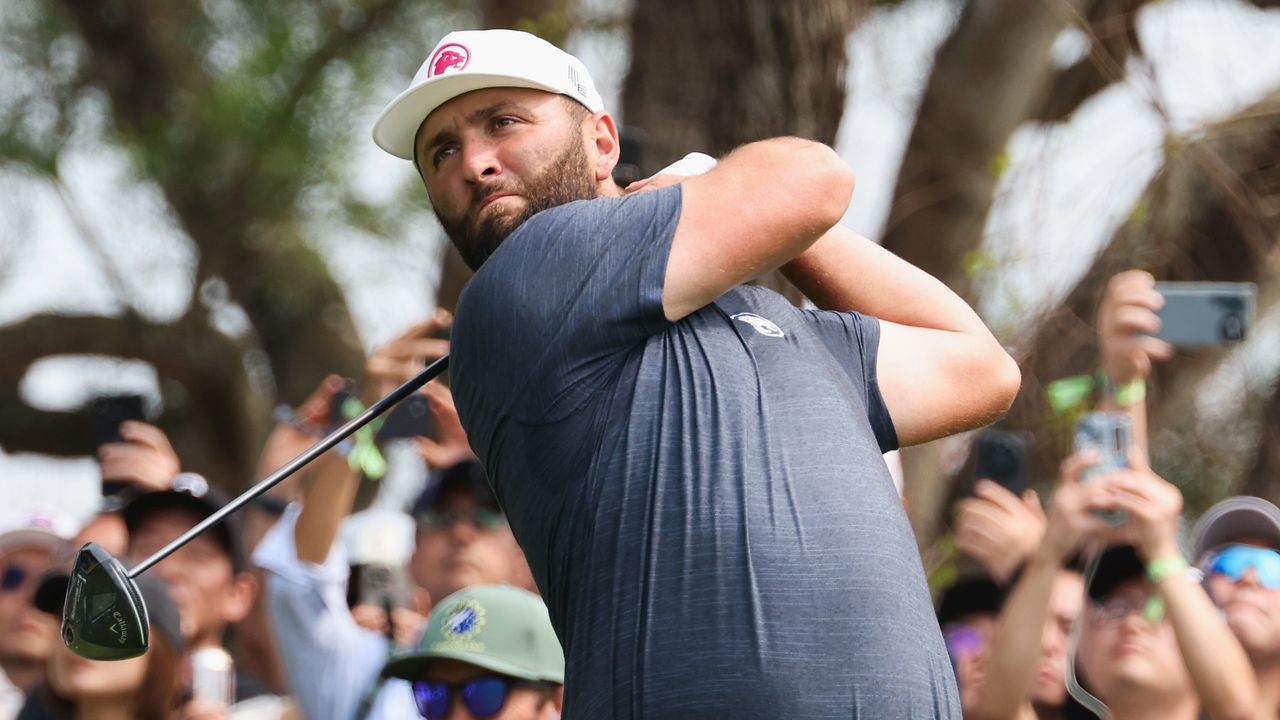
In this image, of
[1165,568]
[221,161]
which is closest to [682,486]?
[1165,568]

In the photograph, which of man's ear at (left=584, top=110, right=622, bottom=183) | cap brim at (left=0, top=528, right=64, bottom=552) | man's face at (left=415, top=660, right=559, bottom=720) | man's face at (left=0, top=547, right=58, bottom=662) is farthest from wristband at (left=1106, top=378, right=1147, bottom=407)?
cap brim at (left=0, top=528, right=64, bottom=552)

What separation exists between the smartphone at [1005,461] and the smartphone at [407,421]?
1.59 meters

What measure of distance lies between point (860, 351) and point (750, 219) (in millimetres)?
357

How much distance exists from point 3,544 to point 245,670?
2.93ft

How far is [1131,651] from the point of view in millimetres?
4562

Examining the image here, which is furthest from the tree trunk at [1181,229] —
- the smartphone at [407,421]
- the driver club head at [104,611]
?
the driver club head at [104,611]

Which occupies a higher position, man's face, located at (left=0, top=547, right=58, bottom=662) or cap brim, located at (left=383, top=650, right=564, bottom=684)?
man's face, located at (left=0, top=547, right=58, bottom=662)

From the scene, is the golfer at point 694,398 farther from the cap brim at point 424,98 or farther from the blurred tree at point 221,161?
the blurred tree at point 221,161

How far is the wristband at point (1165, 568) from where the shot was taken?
4418 millimetres

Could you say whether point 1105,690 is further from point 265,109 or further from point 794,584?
point 265,109

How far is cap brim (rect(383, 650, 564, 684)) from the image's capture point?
4328 millimetres

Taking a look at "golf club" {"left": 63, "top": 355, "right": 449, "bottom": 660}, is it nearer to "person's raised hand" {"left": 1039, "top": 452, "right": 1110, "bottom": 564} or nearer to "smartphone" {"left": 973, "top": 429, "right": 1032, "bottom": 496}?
"person's raised hand" {"left": 1039, "top": 452, "right": 1110, "bottom": 564}

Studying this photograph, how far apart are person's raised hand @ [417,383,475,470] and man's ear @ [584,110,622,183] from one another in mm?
2139

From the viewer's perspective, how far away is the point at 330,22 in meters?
8.25
